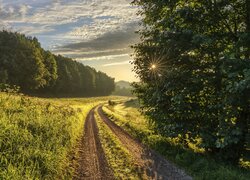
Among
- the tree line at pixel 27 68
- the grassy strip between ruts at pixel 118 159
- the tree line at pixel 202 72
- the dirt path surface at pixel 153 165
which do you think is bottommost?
the dirt path surface at pixel 153 165

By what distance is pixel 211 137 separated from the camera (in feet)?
47.3

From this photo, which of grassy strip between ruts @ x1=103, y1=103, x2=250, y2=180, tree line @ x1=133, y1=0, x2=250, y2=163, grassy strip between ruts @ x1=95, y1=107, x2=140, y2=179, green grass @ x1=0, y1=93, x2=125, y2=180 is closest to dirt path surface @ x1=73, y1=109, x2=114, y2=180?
grassy strip between ruts @ x1=95, y1=107, x2=140, y2=179

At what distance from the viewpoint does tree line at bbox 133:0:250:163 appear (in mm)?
13750

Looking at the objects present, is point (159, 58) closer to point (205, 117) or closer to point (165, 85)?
point (165, 85)

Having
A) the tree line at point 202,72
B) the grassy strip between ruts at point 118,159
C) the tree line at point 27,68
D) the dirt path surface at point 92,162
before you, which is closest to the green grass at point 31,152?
the dirt path surface at point 92,162

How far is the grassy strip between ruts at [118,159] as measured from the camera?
1252 centimetres

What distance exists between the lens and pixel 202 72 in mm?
15516

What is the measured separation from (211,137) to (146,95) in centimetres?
551

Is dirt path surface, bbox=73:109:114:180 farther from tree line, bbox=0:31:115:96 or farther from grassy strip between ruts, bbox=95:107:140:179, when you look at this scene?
tree line, bbox=0:31:115:96

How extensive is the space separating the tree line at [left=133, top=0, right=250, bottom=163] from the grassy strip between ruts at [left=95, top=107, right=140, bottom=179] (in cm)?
280

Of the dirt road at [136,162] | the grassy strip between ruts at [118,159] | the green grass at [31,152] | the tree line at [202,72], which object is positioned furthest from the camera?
the tree line at [202,72]

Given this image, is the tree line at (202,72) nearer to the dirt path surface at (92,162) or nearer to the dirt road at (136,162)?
the dirt road at (136,162)

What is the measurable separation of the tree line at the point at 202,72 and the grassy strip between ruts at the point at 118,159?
9.20 ft

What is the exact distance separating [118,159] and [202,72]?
6.59m
